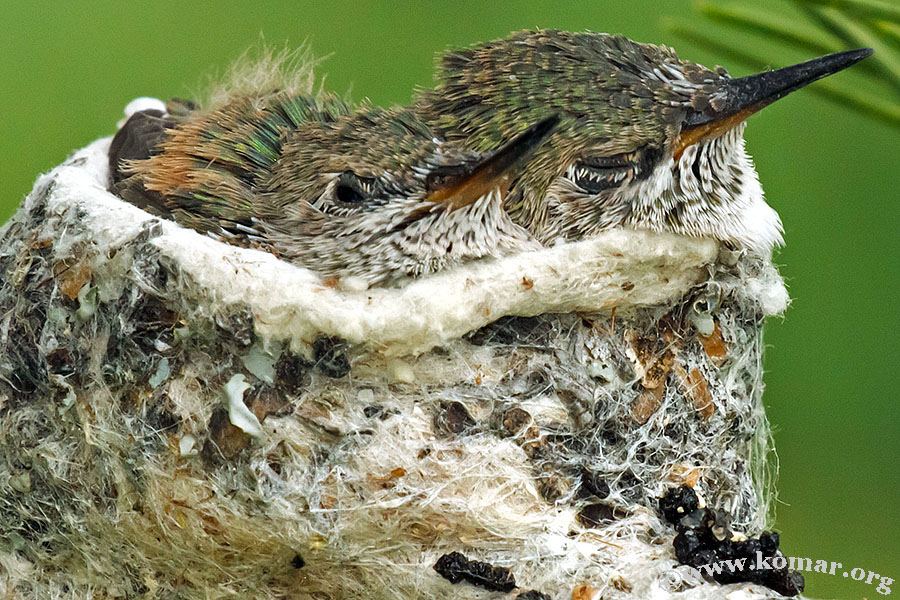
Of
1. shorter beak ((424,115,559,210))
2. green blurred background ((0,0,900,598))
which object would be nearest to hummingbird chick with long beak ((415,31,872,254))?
shorter beak ((424,115,559,210))

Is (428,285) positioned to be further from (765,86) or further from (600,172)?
(765,86)

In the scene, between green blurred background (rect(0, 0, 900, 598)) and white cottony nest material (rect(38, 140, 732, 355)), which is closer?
white cottony nest material (rect(38, 140, 732, 355))


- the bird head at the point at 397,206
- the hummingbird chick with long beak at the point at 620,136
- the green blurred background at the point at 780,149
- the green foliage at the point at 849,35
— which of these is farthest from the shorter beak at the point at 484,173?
the green blurred background at the point at 780,149

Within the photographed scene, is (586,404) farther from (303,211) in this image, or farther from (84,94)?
(84,94)

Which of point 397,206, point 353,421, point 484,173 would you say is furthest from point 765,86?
point 353,421

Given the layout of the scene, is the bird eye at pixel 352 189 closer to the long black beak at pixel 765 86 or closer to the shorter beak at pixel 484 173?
the shorter beak at pixel 484 173

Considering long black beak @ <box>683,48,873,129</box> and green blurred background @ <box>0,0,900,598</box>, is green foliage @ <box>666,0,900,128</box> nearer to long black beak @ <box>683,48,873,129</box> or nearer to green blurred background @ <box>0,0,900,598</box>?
long black beak @ <box>683,48,873,129</box>
